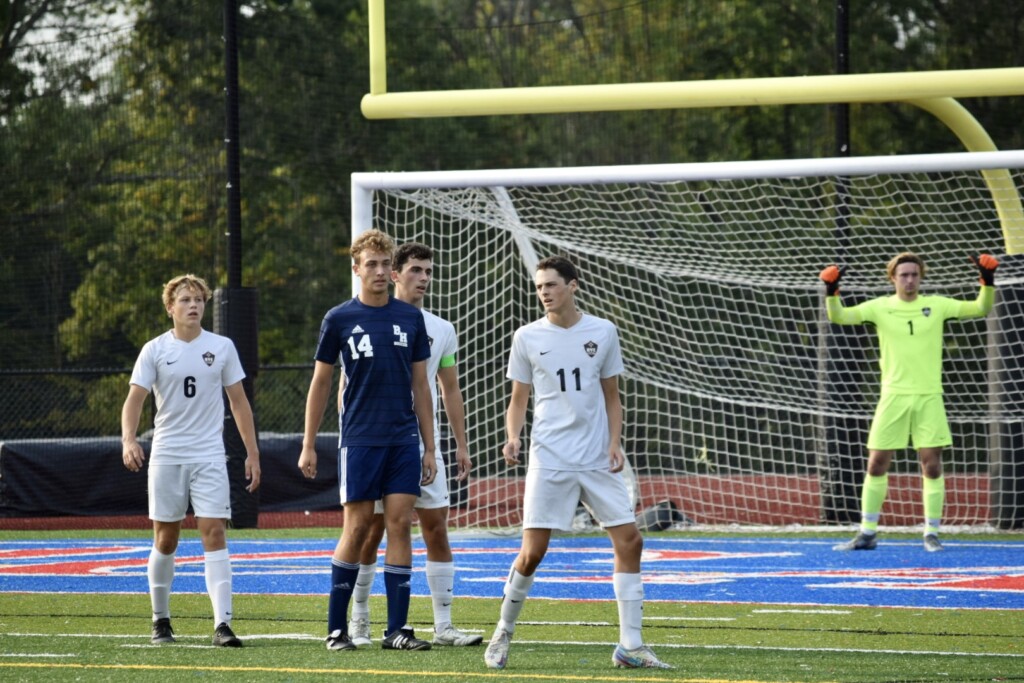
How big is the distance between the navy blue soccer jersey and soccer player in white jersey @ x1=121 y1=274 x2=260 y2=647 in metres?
0.84

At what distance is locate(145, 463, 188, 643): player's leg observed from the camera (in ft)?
24.8

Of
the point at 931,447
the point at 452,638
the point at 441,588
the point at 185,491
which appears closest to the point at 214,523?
the point at 185,491

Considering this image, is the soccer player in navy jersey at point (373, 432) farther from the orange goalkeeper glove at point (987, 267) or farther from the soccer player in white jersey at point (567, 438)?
the orange goalkeeper glove at point (987, 267)

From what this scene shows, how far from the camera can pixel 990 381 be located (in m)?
14.4

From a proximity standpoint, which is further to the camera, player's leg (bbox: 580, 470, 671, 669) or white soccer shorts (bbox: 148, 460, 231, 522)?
white soccer shorts (bbox: 148, 460, 231, 522)

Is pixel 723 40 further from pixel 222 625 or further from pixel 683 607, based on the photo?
pixel 222 625

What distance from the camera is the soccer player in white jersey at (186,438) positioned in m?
7.55

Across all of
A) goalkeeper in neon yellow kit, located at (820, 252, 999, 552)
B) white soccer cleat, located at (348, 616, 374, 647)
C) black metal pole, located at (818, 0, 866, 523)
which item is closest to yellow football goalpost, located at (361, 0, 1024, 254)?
goalkeeper in neon yellow kit, located at (820, 252, 999, 552)

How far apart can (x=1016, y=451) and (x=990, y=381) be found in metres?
0.73

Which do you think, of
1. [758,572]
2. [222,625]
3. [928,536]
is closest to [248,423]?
[222,625]

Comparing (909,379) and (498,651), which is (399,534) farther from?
(909,379)

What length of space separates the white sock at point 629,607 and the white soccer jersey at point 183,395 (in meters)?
2.29

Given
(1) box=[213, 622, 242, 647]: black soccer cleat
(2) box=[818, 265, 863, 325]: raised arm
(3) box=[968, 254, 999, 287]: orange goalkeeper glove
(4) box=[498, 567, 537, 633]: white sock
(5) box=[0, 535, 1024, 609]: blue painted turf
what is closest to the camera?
(4) box=[498, 567, 537, 633]: white sock

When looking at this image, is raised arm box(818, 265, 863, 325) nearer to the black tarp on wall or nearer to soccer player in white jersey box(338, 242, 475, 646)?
soccer player in white jersey box(338, 242, 475, 646)
